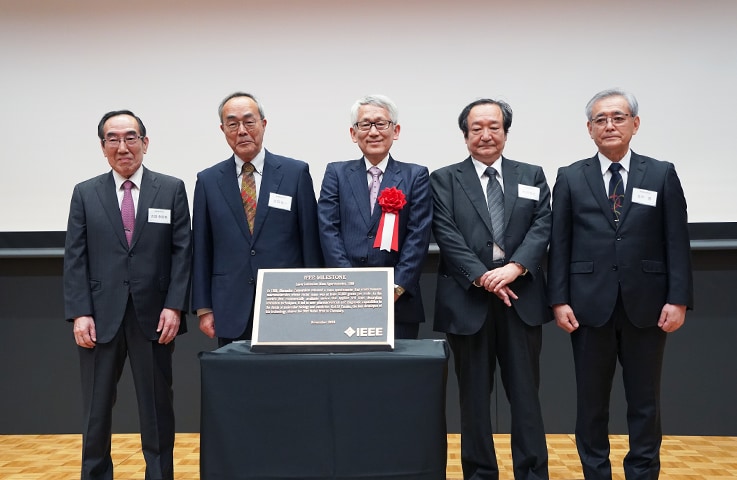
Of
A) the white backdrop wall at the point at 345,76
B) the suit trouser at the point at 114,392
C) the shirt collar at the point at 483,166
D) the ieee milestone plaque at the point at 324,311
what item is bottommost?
the suit trouser at the point at 114,392

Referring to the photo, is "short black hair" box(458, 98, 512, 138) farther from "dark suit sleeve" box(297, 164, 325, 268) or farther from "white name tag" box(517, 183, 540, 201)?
"dark suit sleeve" box(297, 164, 325, 268)

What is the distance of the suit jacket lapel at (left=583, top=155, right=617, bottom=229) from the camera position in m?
2.87

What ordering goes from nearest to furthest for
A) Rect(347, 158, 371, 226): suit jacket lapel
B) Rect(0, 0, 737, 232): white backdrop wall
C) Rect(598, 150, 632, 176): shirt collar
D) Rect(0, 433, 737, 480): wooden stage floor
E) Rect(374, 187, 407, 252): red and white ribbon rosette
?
Rect(374, 187, 407, 252): red and white ribbon rosette, Rect(347, 158, 371, 226): suit jacket lapel, Rect(598, 150, 632, 176): shirt collar, Rect(0, 433, 737, 480): wooden stage floor, Rect(0, 0, 737, 232): white backdrop wall

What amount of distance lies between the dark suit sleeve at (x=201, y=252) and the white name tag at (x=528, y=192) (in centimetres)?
138

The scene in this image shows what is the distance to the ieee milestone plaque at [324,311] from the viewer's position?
82.1 inches

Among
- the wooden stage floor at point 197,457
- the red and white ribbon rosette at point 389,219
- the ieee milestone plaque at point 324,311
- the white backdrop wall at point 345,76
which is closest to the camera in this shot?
the ieee milestone plaque at point 324,311

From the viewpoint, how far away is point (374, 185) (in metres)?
2.92

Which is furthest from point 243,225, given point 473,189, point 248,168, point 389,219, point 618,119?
point 618,119

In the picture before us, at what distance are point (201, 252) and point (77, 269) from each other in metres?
0.53

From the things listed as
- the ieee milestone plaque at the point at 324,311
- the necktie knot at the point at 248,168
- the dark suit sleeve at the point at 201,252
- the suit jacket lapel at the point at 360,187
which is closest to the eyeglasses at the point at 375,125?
the suit jacket lapel at the point at 360,187

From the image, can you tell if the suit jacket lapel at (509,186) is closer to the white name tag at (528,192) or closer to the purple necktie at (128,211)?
the white name tag at (528,192)

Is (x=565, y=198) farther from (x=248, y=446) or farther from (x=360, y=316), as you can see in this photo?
(x=248, y=446)

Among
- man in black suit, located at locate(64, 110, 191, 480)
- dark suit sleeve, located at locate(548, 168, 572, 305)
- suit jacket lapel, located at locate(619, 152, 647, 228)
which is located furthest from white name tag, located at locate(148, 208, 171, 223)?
suit jacket lapel, located at locate(619, 152, 647, 228)

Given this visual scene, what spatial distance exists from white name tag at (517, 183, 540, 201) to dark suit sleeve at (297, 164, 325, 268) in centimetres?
91
